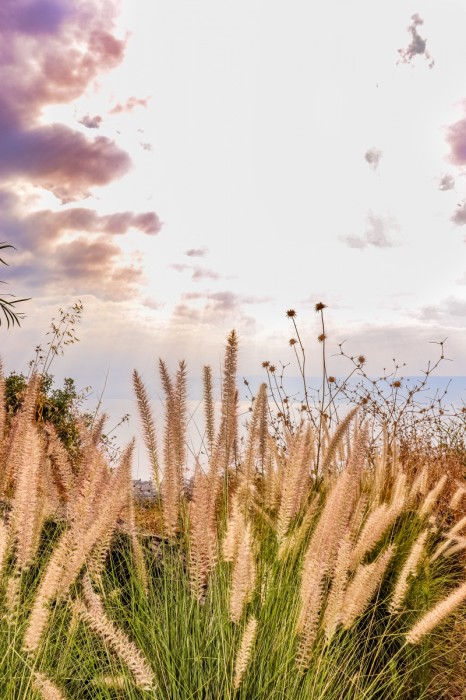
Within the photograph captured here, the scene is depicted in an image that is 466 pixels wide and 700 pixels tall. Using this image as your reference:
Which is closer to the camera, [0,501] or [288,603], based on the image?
[288,603]

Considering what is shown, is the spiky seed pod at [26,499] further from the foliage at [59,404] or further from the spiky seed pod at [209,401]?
the foliage at [59,404]

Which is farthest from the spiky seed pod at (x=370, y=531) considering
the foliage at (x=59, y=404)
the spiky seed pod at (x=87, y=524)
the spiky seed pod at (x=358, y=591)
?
the foliage at (x=59, y=404)

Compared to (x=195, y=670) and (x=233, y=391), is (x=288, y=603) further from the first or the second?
(x=233, y=391)

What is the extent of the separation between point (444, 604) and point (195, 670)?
876 mm

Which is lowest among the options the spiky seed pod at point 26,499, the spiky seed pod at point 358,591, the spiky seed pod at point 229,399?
the spiky seed pod at point 358,591

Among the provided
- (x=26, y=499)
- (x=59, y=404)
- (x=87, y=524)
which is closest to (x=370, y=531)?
(x=87, y=524)

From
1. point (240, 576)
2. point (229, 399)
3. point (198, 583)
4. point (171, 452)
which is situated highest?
point (229, 399)

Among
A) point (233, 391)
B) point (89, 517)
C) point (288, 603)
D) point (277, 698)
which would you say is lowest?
point (277, 698)

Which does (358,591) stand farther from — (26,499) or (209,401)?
(26,499)

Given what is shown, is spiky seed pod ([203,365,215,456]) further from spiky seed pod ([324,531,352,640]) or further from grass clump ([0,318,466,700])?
spiky seed pod ([324,531,352,640])

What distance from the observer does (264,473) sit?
3.17m

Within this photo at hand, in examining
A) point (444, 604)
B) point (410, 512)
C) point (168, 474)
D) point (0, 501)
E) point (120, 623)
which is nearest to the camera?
point (444, 604)

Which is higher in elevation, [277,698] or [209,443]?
[209,443]

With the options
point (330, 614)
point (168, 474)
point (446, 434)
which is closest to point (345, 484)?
point (330, 614)
